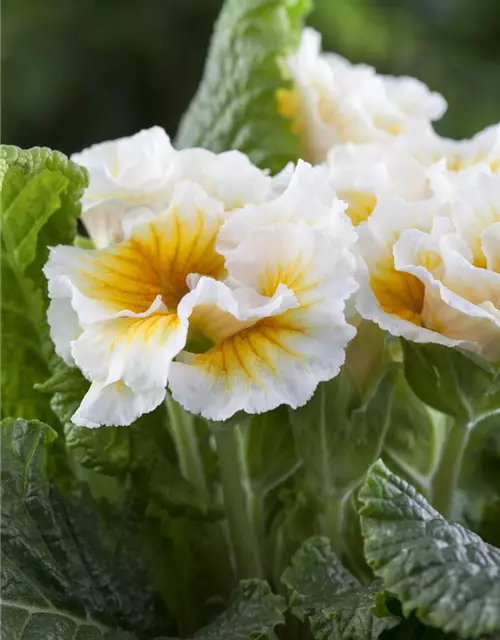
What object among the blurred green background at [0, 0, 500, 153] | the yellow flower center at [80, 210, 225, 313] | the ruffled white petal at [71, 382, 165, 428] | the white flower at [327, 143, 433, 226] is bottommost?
the blurred green background at [0, 0, 500, 153]

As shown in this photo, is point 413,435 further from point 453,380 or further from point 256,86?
point 256,86

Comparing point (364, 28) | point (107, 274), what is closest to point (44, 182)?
point (107, 274)

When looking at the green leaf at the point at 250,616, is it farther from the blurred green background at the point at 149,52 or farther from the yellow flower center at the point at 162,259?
the blurred green background at the point at 149,52

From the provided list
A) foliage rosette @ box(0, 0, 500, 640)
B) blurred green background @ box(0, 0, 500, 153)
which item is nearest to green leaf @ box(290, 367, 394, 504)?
foliage rosette @ box(0, 0, 500, 640)

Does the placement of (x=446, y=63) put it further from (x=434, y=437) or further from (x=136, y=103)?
(x=434, y=437)

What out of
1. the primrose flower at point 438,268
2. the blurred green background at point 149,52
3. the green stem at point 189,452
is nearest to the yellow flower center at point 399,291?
the primrose flower at point 438,268

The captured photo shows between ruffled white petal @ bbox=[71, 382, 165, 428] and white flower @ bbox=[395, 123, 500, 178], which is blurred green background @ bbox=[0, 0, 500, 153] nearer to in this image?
white flower @ bbox=[395, 123, 500, 178]
